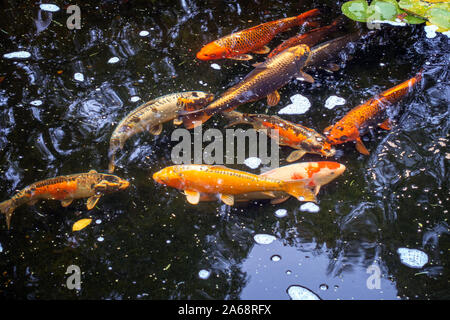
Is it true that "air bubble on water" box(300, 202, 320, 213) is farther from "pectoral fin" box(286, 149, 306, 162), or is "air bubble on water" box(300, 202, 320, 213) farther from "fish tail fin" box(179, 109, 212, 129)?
"fish tail fin" box(179, 109, 212, 129)

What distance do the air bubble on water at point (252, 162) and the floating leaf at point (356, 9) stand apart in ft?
7.66

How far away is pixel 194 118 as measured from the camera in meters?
3.44

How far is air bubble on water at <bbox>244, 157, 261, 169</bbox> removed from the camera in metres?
3.21

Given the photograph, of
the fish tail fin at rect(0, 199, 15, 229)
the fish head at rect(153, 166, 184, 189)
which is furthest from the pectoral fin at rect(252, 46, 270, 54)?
the fish tail fin at rect(0, 199, 15, 229)

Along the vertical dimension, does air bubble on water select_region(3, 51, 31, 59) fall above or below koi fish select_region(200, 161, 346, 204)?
above

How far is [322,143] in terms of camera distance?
10.4 feet

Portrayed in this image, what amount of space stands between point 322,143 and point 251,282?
4.21 feet

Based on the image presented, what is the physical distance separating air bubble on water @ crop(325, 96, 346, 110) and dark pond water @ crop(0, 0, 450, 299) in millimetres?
49

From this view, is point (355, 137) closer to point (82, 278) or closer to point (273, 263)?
point (273, 263)

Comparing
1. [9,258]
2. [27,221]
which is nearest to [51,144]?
[27,221]

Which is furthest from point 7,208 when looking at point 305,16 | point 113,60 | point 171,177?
point 305,16

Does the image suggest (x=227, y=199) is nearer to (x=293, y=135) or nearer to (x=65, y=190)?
(x=293, y=135)
